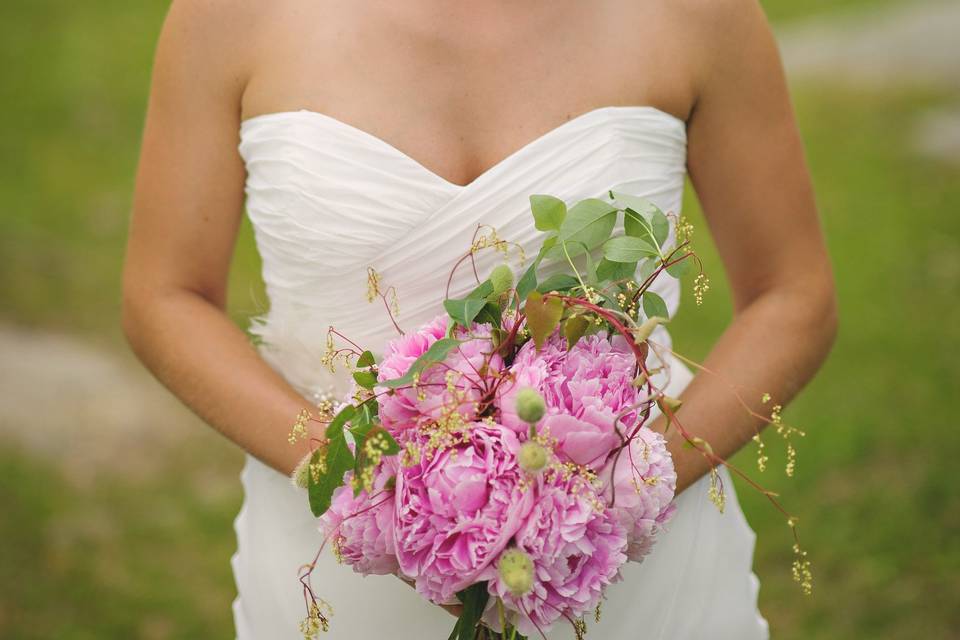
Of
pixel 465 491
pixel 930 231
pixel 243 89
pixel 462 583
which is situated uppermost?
pixel 243 89

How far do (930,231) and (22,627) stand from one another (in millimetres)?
6352

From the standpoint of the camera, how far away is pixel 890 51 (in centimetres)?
1062

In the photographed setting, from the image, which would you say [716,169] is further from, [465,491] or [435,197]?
[465,491]

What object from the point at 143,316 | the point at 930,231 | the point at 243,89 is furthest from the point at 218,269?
the point at 930,231

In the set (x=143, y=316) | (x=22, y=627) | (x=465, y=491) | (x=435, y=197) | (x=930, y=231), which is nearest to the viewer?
(x=465, y=491)

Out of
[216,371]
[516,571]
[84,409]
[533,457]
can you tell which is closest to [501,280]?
[533,457]

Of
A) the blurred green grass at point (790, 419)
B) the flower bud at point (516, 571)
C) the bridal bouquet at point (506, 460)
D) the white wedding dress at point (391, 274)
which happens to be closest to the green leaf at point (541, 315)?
the bridal bouquet at point (506, 460)

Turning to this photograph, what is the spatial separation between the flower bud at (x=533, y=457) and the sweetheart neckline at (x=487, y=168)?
801mm

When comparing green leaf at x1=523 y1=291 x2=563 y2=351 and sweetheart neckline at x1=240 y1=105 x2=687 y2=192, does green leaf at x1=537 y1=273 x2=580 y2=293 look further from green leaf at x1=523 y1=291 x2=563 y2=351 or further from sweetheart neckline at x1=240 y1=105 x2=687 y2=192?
sweetheart neckline at x1=240 y1=105 x2=687 y2=192

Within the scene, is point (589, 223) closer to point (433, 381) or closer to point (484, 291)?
point (484, 291)

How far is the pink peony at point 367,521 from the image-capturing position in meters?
1.80

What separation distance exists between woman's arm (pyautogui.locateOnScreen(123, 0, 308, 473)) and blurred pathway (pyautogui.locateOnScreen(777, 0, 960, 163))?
8.07 m

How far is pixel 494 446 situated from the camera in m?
1.73

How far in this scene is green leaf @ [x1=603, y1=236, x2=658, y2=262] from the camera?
1.95m
